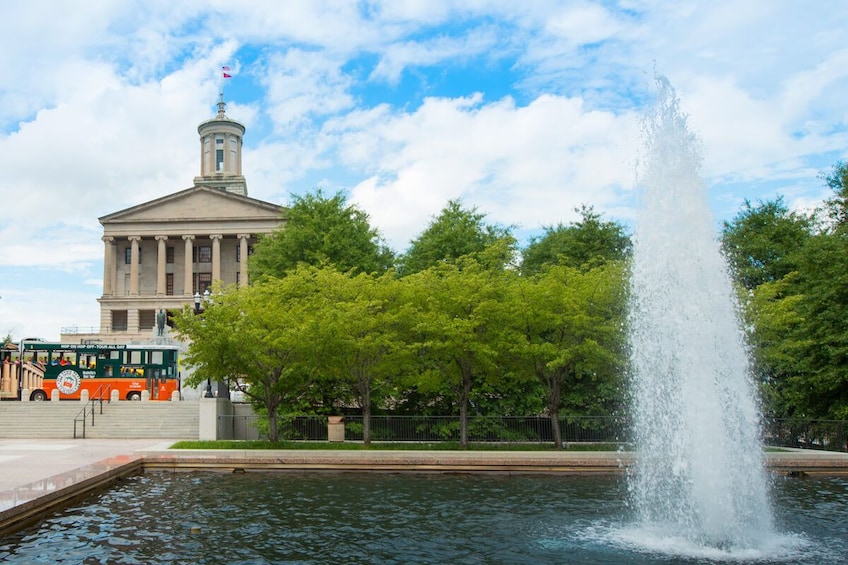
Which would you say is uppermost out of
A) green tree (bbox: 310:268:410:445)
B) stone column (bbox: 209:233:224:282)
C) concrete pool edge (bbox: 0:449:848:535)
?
stone column (bbox: 209:233:224:282)

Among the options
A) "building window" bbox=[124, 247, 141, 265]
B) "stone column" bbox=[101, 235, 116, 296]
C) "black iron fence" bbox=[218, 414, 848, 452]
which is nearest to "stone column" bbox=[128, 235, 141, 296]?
"stone column" bbox=[101, 235, 116, 296]

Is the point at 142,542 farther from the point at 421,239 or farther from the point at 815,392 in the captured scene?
the point at 421,239

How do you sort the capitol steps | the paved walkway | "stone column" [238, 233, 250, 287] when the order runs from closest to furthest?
the paved walkway, the capitol steps, "stone column" [238, 233, 250, 287]

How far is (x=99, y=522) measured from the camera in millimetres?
15070

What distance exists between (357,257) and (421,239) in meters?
4.65

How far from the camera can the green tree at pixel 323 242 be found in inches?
2036

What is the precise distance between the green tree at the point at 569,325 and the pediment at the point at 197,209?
219 feet

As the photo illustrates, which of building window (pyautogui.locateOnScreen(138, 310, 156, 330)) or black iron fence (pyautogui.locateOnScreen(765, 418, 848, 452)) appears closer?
black iron fence (pyautogui.locateOnScreen(765, 418, 848, 452))

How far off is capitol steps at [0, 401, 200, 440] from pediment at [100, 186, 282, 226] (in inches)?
2203

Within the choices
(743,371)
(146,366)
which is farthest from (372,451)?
(146,366)

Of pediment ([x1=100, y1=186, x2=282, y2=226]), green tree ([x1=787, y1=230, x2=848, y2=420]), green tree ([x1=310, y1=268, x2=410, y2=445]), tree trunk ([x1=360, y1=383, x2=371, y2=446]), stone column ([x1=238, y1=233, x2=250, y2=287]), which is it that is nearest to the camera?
green tree ([x1=310, y1=268, x2=410, y2=445])

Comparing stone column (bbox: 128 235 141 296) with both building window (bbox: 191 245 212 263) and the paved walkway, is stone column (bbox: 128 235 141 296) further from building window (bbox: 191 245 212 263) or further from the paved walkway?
the paved walkway

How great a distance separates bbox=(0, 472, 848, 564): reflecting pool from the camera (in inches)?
493

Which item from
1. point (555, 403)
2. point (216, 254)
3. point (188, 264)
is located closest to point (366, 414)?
point (555, 403)
